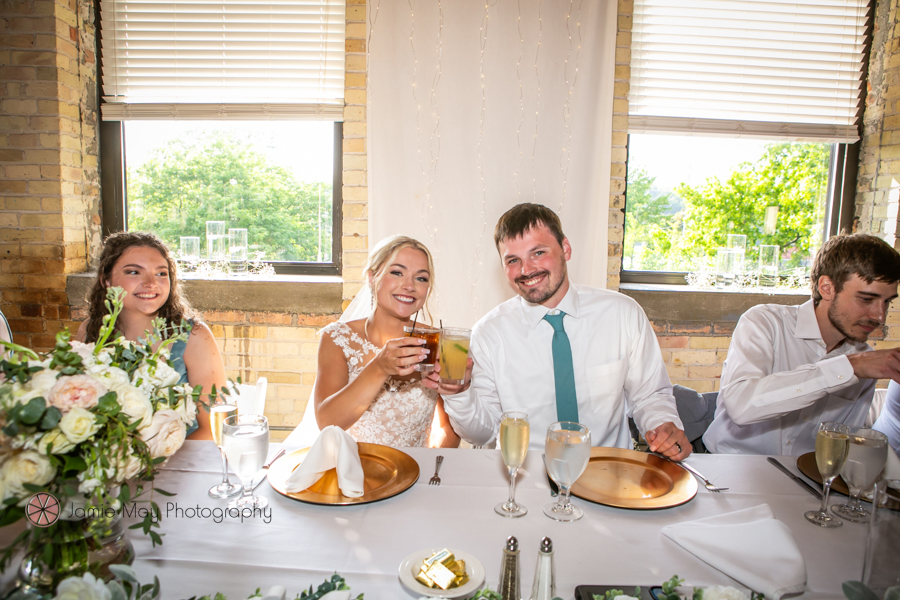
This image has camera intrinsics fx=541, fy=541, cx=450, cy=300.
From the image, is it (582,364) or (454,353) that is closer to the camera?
→ (454,353)

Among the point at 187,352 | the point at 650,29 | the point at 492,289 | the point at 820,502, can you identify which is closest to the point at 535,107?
the point at 650,29

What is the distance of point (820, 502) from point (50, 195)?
361 centimetres

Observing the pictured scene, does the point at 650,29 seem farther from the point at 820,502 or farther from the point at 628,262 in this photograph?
the point at 820,502

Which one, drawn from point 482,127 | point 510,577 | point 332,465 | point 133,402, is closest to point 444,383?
point 332,465

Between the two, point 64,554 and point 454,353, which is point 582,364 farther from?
point 64,554

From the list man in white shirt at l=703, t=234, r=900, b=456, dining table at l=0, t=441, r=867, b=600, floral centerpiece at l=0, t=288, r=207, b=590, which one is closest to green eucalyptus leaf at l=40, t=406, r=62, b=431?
floral centerpiece at l=0, t=288, r=207, b=590

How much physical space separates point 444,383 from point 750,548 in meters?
0.87

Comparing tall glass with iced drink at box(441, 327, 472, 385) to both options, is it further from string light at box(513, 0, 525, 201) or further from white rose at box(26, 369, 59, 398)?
string light at box(513, 0, 525, 201)

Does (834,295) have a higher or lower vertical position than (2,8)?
lower

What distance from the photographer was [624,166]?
3.06 meters

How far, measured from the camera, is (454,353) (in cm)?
153

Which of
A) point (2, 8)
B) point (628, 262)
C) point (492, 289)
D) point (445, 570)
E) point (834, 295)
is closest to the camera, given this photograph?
point (445, 570)

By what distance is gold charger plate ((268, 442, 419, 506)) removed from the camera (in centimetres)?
115

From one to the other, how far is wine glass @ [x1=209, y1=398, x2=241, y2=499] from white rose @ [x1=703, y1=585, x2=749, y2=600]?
888 millimetres
